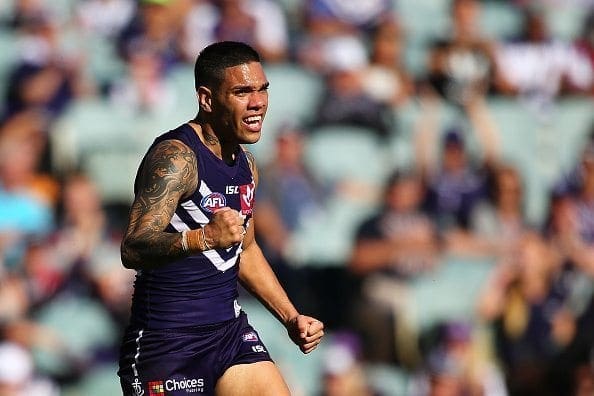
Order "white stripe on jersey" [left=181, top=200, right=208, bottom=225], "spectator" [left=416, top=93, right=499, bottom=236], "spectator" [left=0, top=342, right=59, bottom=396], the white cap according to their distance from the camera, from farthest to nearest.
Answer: the white cap
"spectator" [left=416, top=93, right=499, bottom=236]
"spectator" [left=0, top=342, right=59, bottom=396]
"white stripe on jersey" [left=181, top=200, right=208, bottom=225]

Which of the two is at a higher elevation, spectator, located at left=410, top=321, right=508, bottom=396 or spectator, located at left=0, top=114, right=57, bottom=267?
spectator, located at left=0, top=114, right=57, bottom=267

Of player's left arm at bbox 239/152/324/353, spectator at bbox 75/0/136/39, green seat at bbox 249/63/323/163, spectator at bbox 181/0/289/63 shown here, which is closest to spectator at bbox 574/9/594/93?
green seat at bbox 249/63/323/163

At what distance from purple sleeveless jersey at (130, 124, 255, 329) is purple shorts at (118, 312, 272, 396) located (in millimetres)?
Answer: 58

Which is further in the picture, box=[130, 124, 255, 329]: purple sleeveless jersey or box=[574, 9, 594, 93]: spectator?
box=[574, 9, 594, 93]: spectator

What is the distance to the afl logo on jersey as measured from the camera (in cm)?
529

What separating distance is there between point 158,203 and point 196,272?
0.55 m

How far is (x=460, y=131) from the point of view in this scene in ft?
35.0

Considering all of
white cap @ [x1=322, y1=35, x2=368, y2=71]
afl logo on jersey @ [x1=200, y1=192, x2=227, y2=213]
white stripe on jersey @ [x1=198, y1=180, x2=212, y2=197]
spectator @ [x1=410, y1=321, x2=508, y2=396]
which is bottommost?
spectator @ [x1=410, y1=321, x2=508, y2=396]

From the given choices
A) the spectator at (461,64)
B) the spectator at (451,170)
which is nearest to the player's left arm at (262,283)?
the spectator at (451,170)

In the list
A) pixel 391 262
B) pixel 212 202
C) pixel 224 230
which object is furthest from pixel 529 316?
pixel 224 230

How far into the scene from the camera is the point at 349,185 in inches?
406

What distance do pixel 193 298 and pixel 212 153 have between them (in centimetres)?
70

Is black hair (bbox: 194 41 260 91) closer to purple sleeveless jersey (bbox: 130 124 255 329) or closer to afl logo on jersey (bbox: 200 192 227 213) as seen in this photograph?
purple sleeveless jersey (bbox: 130 124 255 329)

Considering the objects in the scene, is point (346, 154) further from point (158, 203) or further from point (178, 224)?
point (158, 203)
